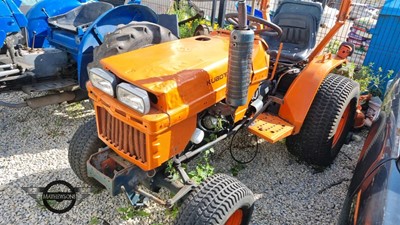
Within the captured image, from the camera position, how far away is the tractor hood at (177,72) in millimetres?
1712

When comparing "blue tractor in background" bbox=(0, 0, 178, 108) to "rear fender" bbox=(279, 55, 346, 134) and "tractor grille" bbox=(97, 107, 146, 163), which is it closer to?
"tractor grille" bbox=(97, 107, 146, 163)

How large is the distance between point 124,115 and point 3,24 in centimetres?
210

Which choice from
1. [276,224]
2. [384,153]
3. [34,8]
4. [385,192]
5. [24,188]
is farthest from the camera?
[34,8]

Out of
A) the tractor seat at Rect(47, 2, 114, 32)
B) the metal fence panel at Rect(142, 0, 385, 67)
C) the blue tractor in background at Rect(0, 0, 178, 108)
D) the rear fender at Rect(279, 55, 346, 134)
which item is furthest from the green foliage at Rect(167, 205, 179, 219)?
the metal fence panel at Rect(142, 0, 385, 67)

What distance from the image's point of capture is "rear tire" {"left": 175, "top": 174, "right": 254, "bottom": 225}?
5.80 ft

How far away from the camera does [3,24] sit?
10.1ft

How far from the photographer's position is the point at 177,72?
1.84 meters

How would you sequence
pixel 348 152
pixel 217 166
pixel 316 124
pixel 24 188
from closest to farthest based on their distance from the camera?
pixel 24 188, pixel 316 124, pixel 217 166, pixel 348 152

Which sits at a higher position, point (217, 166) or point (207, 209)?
point (207, 209)

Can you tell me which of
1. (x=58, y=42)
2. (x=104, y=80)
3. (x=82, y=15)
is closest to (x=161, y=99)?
(x=104, y=80)

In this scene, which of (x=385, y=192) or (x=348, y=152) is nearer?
(x=385, y=192)

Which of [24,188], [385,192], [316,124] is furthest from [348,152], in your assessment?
[24,188]

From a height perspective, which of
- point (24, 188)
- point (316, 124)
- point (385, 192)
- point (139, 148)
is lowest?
point (24, 188)

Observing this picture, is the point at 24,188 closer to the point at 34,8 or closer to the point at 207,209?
the point at 207,209
